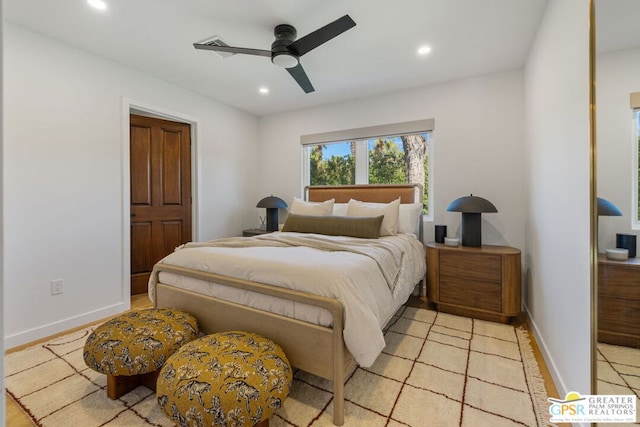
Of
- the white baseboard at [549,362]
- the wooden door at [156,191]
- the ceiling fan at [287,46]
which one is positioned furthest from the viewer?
the wooden door at [156,191]

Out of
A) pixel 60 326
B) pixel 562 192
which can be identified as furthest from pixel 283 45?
pixel 60 326

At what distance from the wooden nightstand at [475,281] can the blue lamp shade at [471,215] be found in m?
0.10

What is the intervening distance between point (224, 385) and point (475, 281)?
7.75 ft

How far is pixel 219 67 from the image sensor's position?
302 cm

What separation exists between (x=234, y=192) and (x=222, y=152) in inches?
23.9

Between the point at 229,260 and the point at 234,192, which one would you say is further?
the point at 234,192

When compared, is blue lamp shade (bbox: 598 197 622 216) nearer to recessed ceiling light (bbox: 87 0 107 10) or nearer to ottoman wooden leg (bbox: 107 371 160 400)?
ottoman wooden leg (bbox: 107 371 160 400)

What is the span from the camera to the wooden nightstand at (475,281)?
2.56m

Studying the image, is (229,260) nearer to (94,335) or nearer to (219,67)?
(94,335)

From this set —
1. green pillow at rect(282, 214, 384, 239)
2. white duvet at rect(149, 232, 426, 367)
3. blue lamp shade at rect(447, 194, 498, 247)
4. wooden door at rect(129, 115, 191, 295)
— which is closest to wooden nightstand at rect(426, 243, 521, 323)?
blue lamp shade at rect(447, 194, 498, 247)

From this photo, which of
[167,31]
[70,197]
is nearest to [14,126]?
[70,197]

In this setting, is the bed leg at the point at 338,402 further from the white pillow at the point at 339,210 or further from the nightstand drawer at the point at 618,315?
the white pillow at the point at 339,210

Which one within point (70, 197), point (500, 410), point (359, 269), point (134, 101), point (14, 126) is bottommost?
point (500, 410)

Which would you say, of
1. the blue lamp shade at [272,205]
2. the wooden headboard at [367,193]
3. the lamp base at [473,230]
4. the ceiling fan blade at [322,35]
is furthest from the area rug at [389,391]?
the blue lamp shade at [272,205]
